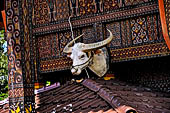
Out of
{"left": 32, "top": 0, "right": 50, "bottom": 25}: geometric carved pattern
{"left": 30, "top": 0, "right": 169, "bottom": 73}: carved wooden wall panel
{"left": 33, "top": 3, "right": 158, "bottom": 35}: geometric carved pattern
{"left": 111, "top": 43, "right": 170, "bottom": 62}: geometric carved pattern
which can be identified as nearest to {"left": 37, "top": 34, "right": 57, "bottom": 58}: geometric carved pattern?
{"left": 30, "top": 0, "right": 169, "bottom": 73}: carved wooden wall panel

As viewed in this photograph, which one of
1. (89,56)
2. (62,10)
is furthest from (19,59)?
Result: (62,10)

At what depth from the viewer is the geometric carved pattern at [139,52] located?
9227 millimetres

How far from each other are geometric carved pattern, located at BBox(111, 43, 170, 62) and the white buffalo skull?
0.28 metres

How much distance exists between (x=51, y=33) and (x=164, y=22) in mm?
3384

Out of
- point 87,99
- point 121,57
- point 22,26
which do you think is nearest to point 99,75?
point 121,57

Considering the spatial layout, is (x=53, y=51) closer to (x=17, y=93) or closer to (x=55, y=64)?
(x=55, y=64)

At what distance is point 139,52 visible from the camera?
9.43 metres

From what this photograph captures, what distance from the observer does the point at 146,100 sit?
7.84 meters

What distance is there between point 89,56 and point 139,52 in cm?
120

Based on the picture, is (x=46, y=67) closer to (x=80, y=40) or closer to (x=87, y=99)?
(x=80, y=40)

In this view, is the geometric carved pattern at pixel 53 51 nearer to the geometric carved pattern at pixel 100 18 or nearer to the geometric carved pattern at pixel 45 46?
the geometric carved pattern at pixel 45 46

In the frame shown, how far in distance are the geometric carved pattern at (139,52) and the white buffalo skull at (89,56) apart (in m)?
0.28

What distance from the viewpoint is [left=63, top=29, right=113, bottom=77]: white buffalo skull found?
9133 mm

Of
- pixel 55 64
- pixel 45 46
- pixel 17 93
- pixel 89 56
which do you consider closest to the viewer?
pixel 17 93
